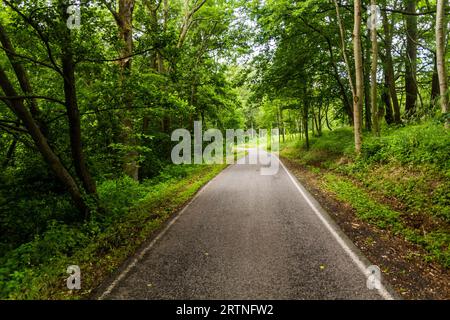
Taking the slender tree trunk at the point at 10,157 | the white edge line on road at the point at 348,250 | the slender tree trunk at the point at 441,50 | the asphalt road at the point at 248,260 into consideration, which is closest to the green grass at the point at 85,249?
the asphalt road at the point at 248,260

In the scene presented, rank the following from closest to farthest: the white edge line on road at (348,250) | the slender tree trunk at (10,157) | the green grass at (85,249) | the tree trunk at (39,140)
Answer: the white edge line on road at (348,250) → the green grass at (85,249) → the tree trunk at (39,140) → the slender tree trunk at (10,157)

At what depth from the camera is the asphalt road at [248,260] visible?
12.9 feet

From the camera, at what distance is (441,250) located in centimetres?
501

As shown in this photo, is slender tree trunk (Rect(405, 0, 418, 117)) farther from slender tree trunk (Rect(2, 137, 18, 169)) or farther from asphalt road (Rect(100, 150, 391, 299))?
slender tree trunk (Rect(2, 137, 18, 169))

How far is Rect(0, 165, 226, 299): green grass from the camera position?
165 inches

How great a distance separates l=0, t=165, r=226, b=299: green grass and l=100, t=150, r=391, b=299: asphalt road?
462 mm

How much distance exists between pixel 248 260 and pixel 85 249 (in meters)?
3.45

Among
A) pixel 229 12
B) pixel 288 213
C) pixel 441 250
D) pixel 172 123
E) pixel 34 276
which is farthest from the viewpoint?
pixel 172 123

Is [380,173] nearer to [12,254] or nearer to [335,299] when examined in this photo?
[335,299]

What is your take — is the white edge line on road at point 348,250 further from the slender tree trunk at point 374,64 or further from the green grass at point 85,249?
the slender tree trunk at point 374,64

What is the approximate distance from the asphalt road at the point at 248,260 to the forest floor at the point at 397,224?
16.6 inches

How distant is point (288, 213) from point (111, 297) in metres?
5.16

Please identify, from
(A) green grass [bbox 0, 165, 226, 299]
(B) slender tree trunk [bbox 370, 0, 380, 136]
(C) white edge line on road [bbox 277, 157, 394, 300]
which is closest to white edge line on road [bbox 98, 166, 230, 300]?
(A) green grass [bbox 0, 165, 226, 299]
